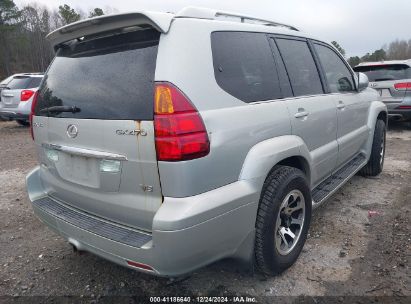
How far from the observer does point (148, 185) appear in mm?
2037

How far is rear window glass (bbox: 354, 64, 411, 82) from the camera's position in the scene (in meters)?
8.34

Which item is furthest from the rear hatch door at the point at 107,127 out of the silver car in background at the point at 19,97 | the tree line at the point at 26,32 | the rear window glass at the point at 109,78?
the tree line at the point at 26,32

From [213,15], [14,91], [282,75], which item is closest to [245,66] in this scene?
[213,15]

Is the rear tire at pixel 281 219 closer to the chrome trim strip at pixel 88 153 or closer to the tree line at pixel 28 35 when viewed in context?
the chrome trim strip at pixel 88 153

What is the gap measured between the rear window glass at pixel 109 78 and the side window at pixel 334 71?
218 centimetres

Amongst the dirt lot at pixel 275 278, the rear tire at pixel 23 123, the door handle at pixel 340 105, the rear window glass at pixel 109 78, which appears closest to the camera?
the rear window glass at pixel 109 78

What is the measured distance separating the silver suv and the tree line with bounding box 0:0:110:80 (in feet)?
126

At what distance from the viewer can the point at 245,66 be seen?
2.47m

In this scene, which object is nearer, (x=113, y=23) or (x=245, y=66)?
(x=113, y=23)

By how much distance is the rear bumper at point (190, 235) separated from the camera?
76.0 inches

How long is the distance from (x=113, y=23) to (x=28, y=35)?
5207 centimetres

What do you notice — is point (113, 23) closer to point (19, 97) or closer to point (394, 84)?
point (394, 84)

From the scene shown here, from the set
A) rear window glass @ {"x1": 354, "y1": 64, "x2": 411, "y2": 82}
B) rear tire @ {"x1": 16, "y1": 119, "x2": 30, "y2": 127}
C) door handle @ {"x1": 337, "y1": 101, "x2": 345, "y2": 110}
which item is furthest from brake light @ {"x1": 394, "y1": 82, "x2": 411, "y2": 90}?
rear tire @ {"x1": 16, "y1": 119, "x2": 30, "y2": 127}

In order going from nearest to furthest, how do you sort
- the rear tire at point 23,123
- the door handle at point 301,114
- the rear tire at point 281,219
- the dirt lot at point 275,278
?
the rear tire at point 281,219 < the dirt lot at point 275,278 < the door handle at point 301,114 < the rear tire at point 23,123
